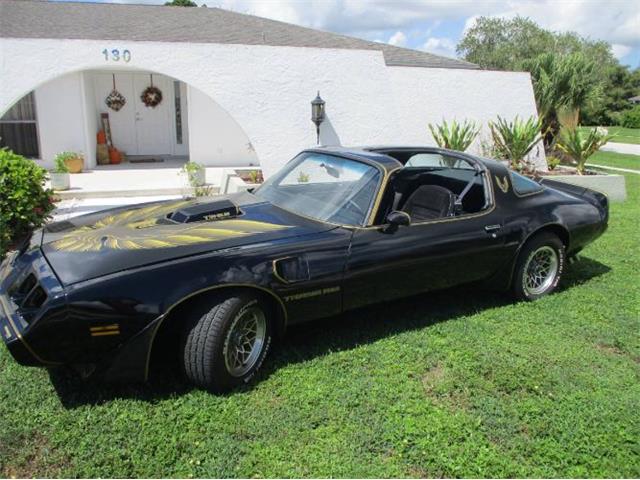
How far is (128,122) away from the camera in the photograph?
13734mm

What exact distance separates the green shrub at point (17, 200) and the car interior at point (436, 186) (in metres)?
3.99

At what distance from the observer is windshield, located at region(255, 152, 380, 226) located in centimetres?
392

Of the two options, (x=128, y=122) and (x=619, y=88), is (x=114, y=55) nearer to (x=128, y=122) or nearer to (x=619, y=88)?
(x=128, y=122)

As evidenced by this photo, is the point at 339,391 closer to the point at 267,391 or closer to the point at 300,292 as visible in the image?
the point at 267,391

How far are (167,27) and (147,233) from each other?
11.1m

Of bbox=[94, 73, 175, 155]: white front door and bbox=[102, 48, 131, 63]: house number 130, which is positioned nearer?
bbox=[102, 48, 131, 63]: house number 130

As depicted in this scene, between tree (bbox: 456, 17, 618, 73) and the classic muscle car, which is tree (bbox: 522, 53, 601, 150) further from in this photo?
tree (bbox: 456, 17, 618, 73)

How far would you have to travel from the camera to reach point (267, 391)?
3303mm

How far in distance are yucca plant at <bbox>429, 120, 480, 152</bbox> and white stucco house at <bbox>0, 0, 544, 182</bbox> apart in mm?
216

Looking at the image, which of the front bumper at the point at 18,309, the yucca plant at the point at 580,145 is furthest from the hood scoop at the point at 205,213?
the yucca plant at the point at 580,145

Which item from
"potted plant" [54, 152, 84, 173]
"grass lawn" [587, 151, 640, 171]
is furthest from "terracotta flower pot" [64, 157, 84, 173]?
"grass lawn" [587, 151, 640, 171]

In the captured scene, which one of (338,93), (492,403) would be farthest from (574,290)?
(338,93)

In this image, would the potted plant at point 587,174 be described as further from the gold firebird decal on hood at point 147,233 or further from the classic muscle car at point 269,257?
the gold firebird decal on hood at point 147,233

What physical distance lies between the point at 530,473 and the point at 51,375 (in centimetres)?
294
